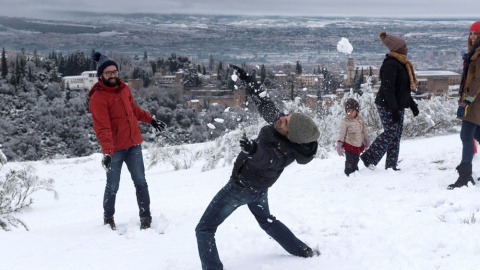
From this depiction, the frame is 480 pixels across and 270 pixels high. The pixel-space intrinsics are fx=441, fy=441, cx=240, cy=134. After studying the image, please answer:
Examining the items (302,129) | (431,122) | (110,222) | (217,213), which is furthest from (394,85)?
(431,122)

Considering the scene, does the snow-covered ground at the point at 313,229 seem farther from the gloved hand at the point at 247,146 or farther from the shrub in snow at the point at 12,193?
the gloved hand at the point at 247,146

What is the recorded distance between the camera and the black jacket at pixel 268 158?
2.79m

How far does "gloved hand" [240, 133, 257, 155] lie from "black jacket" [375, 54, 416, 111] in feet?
9.98

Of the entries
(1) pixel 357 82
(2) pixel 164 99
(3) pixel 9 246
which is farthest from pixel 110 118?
(2) pixel 164 99

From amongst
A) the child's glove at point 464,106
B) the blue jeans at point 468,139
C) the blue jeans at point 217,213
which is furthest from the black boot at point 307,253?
the blue jeans at point 468,139

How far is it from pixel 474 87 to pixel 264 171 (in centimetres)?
282

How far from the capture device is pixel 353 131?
5625 mm

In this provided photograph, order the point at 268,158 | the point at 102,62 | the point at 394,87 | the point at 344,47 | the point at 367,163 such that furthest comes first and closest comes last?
the point at 344,47
the point at 367,163
the point at 394,87
the point at 102,62
the point at 268,158

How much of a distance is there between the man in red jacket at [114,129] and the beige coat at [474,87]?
3.38 metres

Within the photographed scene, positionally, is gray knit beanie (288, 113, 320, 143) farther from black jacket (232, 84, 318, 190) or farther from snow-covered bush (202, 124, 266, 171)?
snow-covered bush (202, 124, 266, 171)

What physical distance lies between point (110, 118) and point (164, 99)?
A: 3167 inches

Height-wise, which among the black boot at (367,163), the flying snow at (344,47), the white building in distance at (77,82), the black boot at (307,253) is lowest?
the white building in distance at (77,82)

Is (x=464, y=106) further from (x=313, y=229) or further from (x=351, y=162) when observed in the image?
(x=313, y=229)

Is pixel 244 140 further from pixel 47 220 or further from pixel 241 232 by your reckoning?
pixel 47 220
